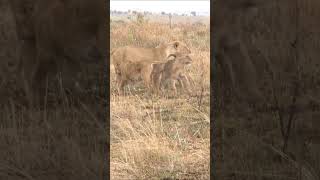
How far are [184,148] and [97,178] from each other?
1.31 m

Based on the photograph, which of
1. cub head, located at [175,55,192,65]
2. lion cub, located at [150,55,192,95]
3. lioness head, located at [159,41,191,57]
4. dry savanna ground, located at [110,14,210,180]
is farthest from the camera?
lioness head, located at [159,41,191,57]

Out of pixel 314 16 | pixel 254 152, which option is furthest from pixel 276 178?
pixel 314 16

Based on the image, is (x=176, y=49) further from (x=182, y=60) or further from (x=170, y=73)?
(x=170, y=73)

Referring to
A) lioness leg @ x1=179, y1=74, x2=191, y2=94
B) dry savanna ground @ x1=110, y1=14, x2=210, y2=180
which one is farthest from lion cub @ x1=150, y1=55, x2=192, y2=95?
dry savanna ground @ x1=110, y1=14, x2=210, y2=180

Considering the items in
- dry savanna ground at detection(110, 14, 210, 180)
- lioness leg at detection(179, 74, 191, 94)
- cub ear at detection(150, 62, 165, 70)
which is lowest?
dry savanna ground at detection(110, 14, 210, 180)

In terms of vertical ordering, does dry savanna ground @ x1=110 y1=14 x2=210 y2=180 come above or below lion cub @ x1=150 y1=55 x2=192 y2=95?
below

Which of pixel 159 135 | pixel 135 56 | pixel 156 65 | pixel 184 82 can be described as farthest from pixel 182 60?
pixel 159 135

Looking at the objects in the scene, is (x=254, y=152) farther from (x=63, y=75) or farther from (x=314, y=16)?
(x=63, y=75)

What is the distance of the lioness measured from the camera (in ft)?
20.1

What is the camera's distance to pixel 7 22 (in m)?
2.70

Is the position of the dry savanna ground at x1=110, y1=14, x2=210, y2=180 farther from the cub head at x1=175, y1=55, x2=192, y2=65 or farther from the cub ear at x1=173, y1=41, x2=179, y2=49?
the cub ear at x1=173, y1=41, x2=179, y2=49

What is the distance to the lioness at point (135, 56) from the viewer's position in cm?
612

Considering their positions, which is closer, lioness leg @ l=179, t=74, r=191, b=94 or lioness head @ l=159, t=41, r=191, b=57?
lioness leg @ l=179, t=74, r=191, b=94

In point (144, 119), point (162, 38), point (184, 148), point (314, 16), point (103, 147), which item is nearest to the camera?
point (314, 16)
